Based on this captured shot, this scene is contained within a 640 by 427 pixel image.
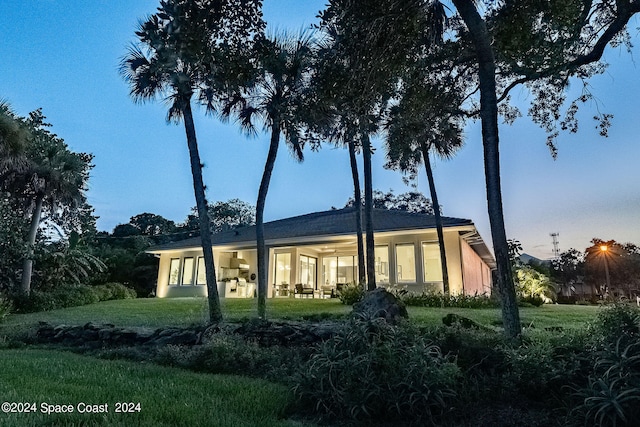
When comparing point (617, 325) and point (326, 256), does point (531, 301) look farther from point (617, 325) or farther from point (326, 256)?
point (617, 325)

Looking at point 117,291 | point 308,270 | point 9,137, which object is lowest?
point 117,291

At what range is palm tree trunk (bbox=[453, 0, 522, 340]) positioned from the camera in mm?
4281

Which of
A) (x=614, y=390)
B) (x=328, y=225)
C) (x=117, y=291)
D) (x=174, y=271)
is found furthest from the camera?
(x=174, y=271)

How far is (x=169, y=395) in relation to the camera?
3.08 m

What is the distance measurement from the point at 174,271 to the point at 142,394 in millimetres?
19472

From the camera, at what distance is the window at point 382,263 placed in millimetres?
16781

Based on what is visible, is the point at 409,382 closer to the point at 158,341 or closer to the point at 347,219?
the point at 158,341

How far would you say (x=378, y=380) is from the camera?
274cm

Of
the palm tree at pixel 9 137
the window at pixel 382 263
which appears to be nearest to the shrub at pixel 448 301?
the window at pixel 382 263

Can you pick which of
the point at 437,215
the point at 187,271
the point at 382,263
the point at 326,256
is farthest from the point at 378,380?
the point at 187,271

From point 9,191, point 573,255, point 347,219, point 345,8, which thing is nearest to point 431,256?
point 347,219

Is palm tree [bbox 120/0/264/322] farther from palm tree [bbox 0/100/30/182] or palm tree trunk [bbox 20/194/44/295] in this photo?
palm tree trunk [bbox 20/194/44/295]

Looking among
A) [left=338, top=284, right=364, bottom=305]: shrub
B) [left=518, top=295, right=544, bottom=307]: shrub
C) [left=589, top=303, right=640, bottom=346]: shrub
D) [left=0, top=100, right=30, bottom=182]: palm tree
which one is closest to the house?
[left=518, top=295, right=544, bottom=307]: shrub

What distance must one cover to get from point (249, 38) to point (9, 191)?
52.3ft
